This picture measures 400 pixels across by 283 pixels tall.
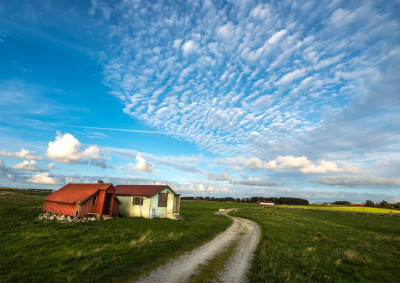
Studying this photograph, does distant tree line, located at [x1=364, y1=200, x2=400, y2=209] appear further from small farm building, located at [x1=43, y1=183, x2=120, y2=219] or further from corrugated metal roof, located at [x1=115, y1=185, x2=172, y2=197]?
small farm building, located at [x1=43, y1=183, x2=120, y2=219]

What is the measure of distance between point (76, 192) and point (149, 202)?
12.7 meters

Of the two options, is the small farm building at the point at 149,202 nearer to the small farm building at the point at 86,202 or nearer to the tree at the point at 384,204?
the small farm building at the point at 86,202

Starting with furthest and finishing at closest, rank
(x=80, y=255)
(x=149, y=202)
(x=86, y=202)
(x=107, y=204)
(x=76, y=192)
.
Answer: (x=149, y=202) < (x=76, y=192) < (x=107, y=204) < (x=86, y=202) < (x=80, y=255)

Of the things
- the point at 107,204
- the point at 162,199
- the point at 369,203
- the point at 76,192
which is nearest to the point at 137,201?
the point at 162,199

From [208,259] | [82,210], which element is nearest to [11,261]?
→ [208,259]

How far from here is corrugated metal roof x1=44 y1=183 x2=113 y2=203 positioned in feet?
98.8

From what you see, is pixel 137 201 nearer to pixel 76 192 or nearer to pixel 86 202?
pixel 86 202

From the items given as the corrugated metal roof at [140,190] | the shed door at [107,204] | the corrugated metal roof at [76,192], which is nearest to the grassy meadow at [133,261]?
the corrugated metal roof at [76,192]

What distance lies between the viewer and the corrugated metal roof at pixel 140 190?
3450 centimetres

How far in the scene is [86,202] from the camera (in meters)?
29.2

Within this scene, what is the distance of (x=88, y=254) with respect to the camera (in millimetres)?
12820

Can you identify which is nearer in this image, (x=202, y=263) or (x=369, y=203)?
(x=202, y=263)

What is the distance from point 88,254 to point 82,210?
62.7ft

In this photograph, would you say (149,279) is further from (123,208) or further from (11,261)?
(123,208)
